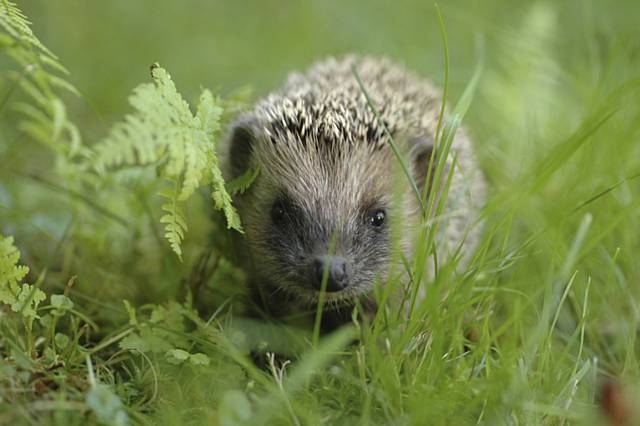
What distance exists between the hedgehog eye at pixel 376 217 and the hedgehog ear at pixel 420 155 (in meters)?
0.32

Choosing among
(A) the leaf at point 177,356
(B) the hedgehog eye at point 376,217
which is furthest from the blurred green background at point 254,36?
(A) the leaf at point 177,356

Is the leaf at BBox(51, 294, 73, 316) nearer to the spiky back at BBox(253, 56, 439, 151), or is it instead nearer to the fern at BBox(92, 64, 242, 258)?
the fern at BBox(92, 64, 242, 258)

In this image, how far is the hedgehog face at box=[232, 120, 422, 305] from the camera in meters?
2.66

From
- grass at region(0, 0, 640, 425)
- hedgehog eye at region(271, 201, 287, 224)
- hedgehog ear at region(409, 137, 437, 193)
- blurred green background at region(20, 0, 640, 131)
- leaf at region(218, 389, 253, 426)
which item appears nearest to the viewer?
leaf at region(218, 389, 253, 426)

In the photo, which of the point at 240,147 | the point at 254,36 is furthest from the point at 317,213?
the point at 254,36

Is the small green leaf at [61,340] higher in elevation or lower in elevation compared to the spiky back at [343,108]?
lower

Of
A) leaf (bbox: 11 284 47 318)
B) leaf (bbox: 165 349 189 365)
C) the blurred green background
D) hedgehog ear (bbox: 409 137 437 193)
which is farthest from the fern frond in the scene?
the blurred green background

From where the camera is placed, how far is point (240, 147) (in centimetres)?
310

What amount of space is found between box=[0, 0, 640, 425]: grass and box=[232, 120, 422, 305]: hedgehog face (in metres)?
0.18

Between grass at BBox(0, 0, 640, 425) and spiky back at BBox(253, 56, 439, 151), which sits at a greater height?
spiky back at BBox(253, 56, 439, 151)

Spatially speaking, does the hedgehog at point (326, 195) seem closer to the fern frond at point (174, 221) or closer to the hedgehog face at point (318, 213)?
the hedgehog face at point (318, 213)

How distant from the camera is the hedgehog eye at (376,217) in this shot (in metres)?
2.83

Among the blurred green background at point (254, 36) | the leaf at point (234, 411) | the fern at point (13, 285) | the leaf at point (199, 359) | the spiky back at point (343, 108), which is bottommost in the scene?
the leaf at point (234, 411)

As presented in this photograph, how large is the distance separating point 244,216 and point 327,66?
1309 millimetres
